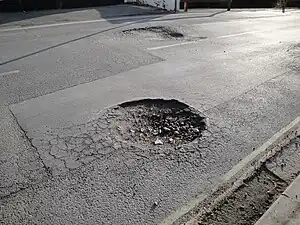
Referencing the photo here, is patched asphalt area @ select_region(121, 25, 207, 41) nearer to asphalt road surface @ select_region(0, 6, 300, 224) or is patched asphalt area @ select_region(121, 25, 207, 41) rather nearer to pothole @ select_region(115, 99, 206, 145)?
asphalt road surface @ select_region(0, 6, 300, 224)

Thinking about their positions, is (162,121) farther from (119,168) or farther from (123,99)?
(119,168)

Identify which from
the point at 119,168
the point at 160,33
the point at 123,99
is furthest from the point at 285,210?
the point at 160,33

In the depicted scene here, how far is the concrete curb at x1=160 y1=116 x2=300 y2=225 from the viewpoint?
3.24m

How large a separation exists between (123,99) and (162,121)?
1.08 meters

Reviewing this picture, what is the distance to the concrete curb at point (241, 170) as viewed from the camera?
3.24 m

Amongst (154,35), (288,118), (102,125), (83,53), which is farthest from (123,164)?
(154,35)

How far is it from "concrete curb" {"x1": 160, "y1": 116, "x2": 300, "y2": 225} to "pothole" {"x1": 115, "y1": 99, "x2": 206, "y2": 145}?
2.83ft

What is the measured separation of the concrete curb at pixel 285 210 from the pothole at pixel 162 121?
153 centimetres

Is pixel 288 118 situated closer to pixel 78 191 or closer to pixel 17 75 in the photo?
pixel 78 191

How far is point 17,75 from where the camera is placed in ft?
22.0

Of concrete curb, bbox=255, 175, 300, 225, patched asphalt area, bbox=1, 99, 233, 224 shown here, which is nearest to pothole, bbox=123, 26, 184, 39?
patched asphalt area, bbox=1, 99, 233, 224

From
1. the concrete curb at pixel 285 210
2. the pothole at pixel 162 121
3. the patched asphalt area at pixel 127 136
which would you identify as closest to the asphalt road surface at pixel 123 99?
the patched asphalt area at pixel 127 136

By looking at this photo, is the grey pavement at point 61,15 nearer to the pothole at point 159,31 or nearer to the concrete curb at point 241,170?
the pothole at point 159,31

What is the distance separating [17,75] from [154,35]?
554 centimetres
